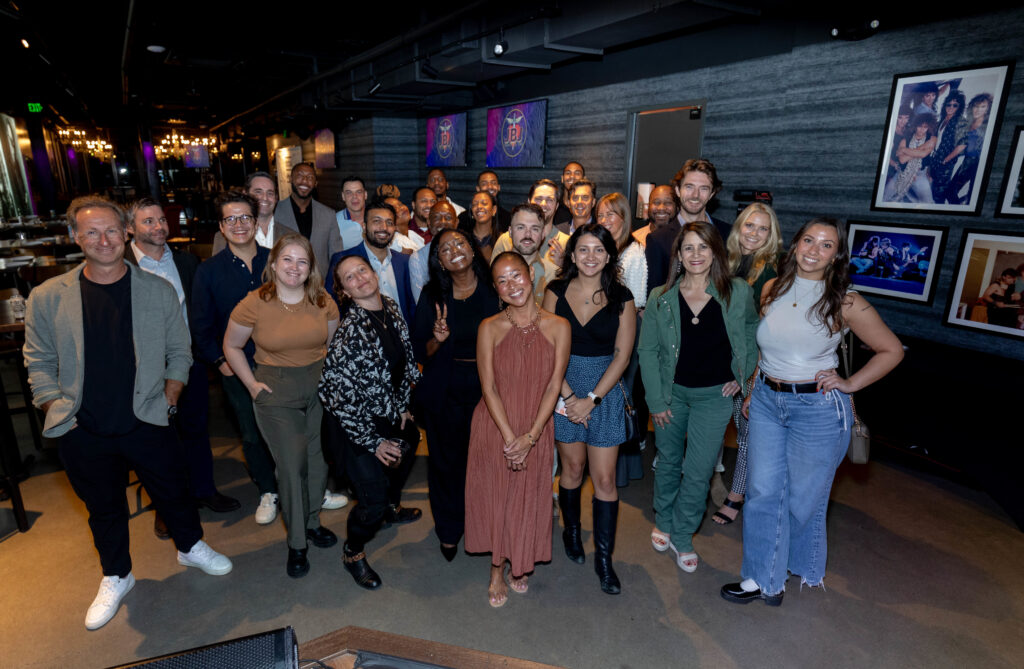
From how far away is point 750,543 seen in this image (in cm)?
273

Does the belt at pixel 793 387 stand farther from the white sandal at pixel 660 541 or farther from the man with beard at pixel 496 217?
the man with beard at pixel 496 217

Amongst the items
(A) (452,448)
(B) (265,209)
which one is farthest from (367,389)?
(B) (265,209)

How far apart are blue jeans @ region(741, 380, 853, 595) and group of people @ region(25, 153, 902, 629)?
10 mm

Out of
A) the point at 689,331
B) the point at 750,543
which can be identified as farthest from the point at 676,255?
the point at 750,543

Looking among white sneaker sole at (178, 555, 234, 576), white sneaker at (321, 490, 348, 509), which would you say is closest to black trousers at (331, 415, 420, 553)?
white sneaker sole at (178, 555, 234, 576)

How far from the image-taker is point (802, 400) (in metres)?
2.48

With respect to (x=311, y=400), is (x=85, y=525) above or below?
below

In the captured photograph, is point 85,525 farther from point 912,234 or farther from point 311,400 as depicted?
point 912,234

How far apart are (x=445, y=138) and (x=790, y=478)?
31.8 ft

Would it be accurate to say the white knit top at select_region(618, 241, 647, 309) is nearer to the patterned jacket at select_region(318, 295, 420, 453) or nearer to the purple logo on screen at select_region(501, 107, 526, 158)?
the patterned jacket at select_region(318, 295, 420, 453)

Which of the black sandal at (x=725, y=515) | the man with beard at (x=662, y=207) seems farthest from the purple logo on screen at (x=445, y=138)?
the black sandal at (x=725, y=515)

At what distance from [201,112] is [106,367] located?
76.9 ft

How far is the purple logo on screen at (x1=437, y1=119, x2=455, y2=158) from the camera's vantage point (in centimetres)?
1055

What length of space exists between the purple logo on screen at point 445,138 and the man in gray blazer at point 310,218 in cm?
630
